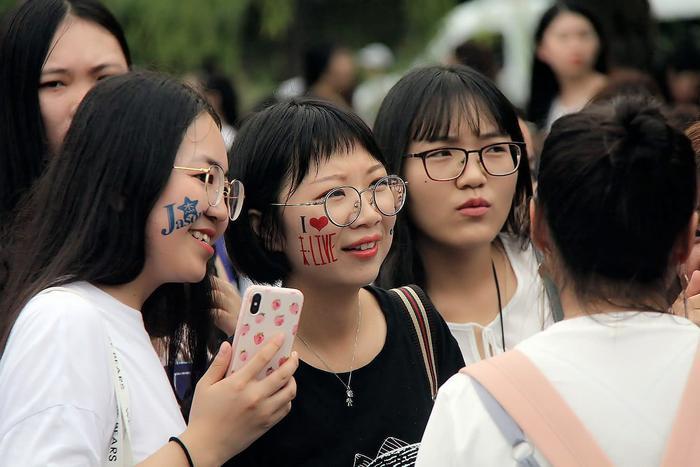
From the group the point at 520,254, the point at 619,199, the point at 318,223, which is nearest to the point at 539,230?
the point at 619,199

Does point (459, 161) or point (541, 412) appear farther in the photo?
point (459, 161)

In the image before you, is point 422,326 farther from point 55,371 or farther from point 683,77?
point 683,77

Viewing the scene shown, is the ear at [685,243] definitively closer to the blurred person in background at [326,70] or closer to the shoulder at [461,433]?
the shoulder at [461,433]

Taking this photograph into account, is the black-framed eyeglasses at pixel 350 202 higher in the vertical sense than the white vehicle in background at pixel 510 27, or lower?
higher

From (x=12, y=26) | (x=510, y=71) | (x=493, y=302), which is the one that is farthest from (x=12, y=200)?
(x=510, y=71)

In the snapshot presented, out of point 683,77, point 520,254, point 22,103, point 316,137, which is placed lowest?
point 683,77

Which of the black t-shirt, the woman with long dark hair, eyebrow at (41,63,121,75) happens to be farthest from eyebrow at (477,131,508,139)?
the woman with long dark hair

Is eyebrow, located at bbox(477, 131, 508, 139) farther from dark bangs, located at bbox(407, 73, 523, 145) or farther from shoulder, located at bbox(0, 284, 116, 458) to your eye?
shoulder, located at bbox(0, 284, 116, 458)

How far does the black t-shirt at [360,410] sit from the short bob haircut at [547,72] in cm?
481

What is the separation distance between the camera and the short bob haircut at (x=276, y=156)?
3.17m

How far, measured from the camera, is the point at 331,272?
3.16 m

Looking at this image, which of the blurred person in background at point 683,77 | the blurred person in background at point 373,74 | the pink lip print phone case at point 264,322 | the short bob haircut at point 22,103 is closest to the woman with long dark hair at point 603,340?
the pink lip print phone case at point 264,322

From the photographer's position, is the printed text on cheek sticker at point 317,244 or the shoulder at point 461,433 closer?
the shoulder at point 461,433

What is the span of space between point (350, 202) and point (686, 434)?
4.03ft
